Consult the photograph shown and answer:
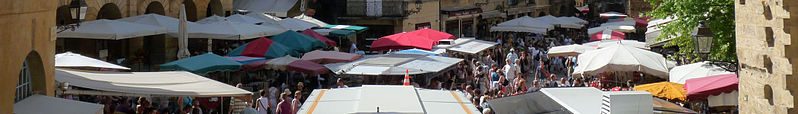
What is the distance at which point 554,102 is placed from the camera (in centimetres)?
1161

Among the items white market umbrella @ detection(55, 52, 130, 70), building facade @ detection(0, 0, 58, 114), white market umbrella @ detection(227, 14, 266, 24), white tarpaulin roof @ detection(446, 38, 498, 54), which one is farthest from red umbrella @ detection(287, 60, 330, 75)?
white market umbrella @ detection(227, 14, 266, 24)

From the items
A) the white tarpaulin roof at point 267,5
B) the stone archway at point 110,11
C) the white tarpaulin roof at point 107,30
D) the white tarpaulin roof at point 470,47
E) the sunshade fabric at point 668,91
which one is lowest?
the sunshade fabric at point 668,91

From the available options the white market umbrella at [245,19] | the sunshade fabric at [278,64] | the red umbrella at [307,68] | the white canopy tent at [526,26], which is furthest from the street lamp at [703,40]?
the white canopy tent at [526,26]

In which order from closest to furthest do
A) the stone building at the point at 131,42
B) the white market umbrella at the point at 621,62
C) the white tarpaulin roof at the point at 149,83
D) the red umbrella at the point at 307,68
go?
the white tarpaulin roof at the point at 149,83
the white market umbrella at the point at 621,62
the red umbrella at the point at 307,68
the stone building at the point at 131,42

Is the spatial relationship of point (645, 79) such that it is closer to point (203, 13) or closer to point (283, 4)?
point (203, 13)

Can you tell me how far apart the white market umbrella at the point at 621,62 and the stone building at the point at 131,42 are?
11080 millimetres

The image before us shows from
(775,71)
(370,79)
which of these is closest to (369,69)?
(370,79)

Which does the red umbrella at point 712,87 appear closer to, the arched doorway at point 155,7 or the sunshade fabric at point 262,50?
the sunshade fabric at point 262,50

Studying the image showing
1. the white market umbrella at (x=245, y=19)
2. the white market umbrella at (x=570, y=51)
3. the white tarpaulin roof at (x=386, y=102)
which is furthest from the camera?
the white market umbrella at (x=245, y=19)

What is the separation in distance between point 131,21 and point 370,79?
23.2 feet

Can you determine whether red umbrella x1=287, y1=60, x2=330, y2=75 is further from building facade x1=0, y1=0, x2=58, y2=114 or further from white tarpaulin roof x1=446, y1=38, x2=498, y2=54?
building facade x1=0, y1=0, x2=58, y2=114

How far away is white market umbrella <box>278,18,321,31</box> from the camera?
2791 cm

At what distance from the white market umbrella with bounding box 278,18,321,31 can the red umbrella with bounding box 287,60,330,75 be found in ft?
26.0

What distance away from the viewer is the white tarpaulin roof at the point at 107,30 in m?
20.9
